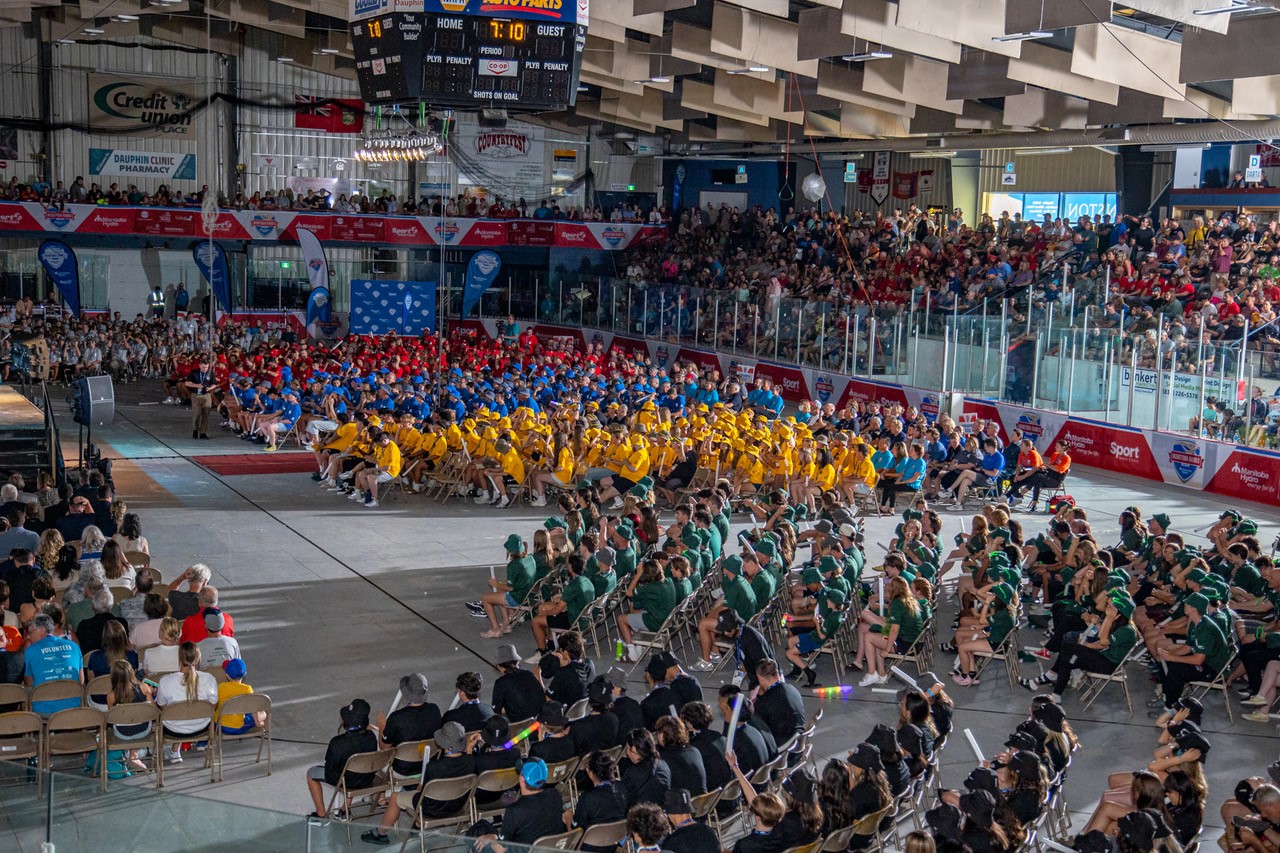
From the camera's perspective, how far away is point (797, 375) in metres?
30.0

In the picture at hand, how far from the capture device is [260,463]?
71.9 ft

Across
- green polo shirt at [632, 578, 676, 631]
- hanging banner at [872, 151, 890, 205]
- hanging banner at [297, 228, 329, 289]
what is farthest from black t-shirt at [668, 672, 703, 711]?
hanging banner at [872, 151, 890, 205]

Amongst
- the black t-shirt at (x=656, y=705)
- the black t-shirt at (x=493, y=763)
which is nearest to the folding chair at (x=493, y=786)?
the black t-shirt at (x=493, y=763)

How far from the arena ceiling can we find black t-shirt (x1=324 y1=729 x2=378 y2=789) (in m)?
11.5

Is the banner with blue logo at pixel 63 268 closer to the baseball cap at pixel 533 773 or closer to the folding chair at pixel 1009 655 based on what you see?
the folding chair at pixel 1009 655

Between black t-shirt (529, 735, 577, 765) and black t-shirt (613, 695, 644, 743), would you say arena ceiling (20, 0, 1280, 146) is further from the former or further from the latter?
black t-shirt (529, 735, 577, 765)

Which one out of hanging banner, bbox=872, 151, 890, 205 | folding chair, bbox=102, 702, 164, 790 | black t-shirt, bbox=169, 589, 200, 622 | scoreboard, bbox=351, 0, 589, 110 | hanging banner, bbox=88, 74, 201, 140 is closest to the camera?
folding chair, bbox=102, 702, 164, 790

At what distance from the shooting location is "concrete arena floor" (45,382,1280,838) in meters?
10.2

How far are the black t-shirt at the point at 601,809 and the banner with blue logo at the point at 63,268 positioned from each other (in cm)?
3218

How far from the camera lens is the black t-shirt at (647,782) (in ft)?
25.0

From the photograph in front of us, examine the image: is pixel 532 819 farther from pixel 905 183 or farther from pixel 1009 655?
pixel 905 183

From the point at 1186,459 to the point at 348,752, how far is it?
17.4 m

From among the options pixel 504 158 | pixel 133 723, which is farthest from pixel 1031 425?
pixel 504 158

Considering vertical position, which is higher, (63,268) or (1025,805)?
(63,268)
